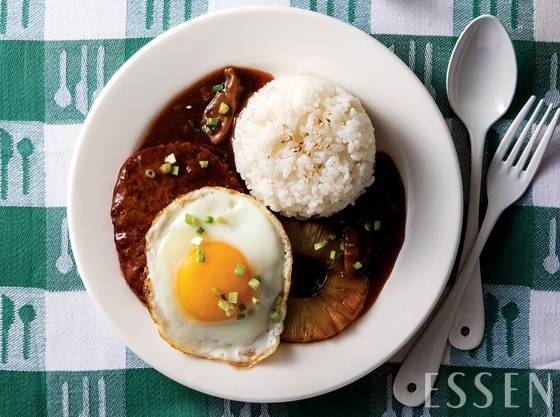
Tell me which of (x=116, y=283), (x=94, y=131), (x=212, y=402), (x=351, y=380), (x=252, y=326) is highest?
(x=94, y=131)

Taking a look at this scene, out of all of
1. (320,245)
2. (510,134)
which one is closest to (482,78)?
(510,134)

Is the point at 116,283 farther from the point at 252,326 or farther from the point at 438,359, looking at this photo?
the point at 438,359

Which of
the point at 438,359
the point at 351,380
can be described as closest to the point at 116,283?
the point at 351,380

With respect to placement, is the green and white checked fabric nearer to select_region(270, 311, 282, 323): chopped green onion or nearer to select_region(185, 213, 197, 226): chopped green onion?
select_region(270, 311, 282, 323): chopped green onion

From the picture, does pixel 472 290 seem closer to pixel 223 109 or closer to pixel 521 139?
pixel 521 139

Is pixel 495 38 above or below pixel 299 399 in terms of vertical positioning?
above

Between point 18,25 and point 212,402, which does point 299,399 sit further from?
point 18,25

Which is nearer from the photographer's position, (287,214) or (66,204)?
(287,214)
